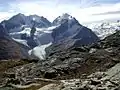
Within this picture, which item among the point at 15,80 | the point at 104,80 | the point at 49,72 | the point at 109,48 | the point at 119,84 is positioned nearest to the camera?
the point at 119,84

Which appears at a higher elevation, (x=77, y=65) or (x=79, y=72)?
(x=77, y=65)

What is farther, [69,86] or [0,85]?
[0,85]

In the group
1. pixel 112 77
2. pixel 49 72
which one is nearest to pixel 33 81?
pixel 49 72

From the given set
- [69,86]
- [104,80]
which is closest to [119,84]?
[104,80]

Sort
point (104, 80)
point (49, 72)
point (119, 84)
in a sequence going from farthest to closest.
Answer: point (49, 72) → point (104, 80) → point (119, 84)

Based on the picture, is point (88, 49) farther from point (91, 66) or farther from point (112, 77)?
point (112, 77)

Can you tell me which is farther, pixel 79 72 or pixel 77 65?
pixel 77 65

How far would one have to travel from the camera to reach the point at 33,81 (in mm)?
56219

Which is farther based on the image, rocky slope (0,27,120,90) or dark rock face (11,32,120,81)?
dark rock face (11,32,120,81)

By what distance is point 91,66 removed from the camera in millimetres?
70000

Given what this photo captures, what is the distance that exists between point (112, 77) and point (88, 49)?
1934 inches

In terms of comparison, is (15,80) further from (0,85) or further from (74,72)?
(74,72)

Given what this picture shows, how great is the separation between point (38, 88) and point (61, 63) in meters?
27.7

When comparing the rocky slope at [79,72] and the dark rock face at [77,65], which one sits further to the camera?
the dark rock face at [77,65]
